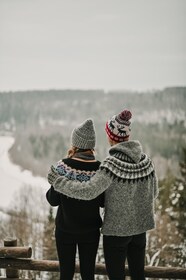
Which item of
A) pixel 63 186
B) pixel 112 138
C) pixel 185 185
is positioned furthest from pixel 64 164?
pixel 185 185

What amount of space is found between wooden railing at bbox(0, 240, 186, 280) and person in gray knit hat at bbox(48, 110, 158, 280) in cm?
72

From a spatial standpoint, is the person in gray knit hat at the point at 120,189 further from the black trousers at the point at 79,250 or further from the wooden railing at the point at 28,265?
the wooden railing at the point at 28,265

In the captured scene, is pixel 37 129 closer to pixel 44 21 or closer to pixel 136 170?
pixel 44 21

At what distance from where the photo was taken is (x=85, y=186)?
7.39 ft

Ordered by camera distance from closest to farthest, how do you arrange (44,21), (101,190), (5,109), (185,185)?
(101,190) < (185,185) < (5,109) < (44,21)

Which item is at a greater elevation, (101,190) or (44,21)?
(44,21)

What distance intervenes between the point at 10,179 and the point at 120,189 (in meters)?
42.3

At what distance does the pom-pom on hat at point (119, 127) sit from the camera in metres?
2.32

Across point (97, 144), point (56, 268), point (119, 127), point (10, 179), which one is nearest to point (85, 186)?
point (119, 127)

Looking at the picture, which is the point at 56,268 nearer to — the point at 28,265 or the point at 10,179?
the point at 28,265

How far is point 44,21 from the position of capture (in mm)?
66062

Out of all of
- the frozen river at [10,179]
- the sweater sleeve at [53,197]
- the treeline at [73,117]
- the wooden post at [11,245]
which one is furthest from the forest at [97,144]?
the sweater sleeve at [53,197]

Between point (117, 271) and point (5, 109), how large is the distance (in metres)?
52.5

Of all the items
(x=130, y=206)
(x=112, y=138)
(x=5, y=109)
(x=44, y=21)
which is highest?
(x=44, y=21)
